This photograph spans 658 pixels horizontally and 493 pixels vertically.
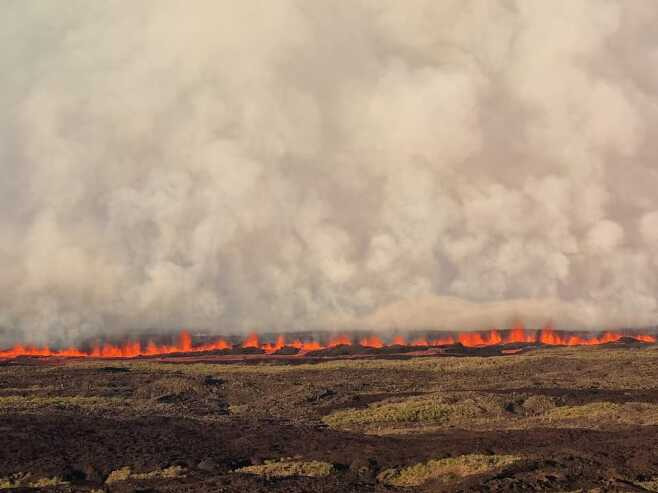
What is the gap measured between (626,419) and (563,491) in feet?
67.5

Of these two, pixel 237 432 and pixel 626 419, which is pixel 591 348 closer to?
pixel 626 419

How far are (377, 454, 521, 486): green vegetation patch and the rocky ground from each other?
0.08m

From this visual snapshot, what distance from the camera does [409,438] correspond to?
4278 centimetres

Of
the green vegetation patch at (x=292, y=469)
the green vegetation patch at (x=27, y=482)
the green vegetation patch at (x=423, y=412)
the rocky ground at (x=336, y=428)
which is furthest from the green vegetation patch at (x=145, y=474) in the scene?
the green vegetation patch at (x=423, y=412)

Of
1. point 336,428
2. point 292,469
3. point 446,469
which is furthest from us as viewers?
point 336,428

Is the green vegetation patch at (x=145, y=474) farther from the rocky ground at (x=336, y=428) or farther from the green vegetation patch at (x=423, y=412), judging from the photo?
the green vegetation patch at (x=423, y=412)

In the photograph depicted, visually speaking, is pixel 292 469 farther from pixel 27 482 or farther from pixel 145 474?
pixel 27 482

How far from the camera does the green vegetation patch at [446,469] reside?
33.4 metres

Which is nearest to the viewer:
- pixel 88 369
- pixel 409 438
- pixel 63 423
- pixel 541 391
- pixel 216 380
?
pixel 409 438

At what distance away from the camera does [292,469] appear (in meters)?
34.9

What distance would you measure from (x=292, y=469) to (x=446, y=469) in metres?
6.10

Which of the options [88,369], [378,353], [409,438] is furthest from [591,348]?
[409,438]

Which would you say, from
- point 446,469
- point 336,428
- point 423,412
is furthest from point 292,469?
point 423,412

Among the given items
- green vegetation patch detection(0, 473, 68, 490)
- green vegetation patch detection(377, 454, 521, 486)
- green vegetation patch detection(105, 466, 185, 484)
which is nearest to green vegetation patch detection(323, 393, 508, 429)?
green vegetation patch detection(377, 454, 521, 486)
